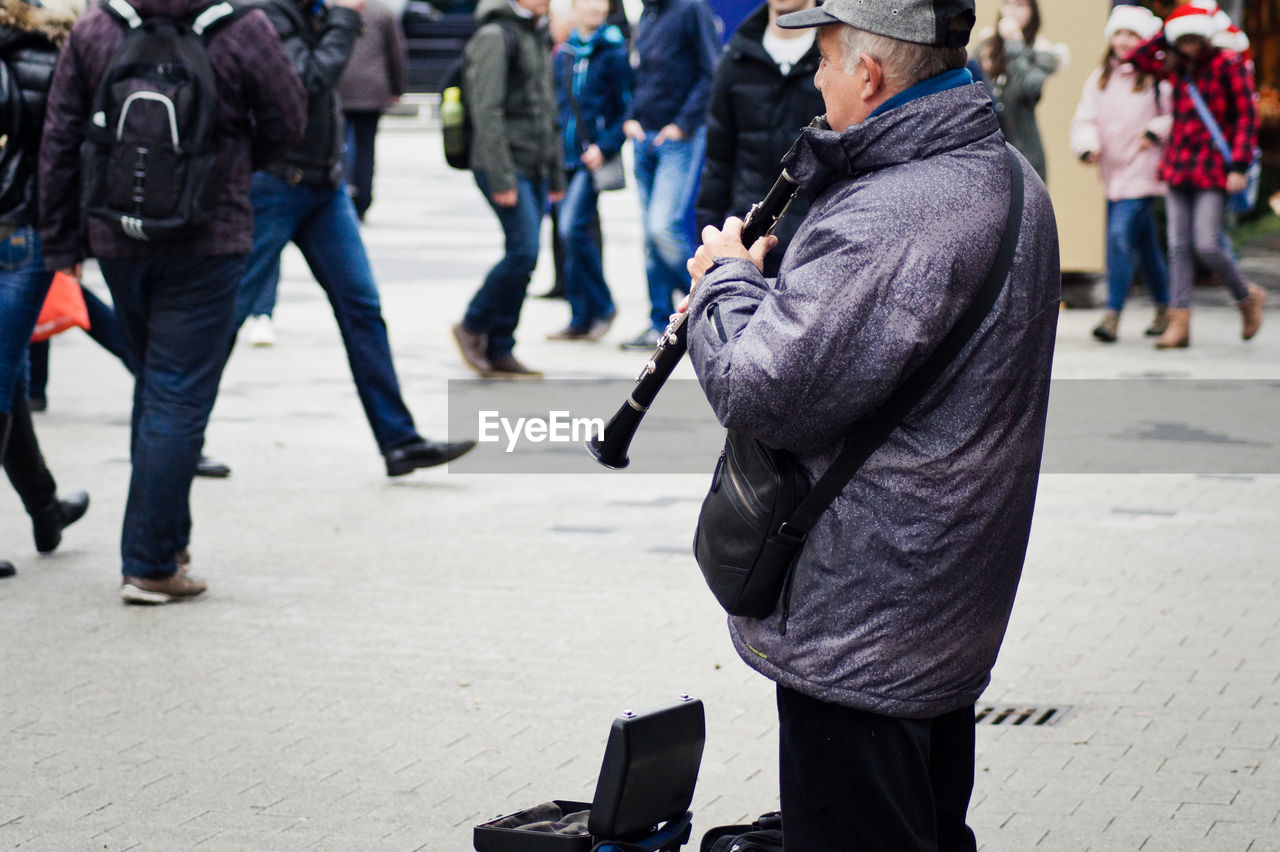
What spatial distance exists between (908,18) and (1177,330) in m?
8.48

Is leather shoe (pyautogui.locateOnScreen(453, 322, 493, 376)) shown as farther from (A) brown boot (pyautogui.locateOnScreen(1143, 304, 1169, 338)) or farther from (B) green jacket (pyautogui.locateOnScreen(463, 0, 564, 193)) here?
(A) brown boot (pyautogui.locateOnScreen(1143, 304, 1169, 338))

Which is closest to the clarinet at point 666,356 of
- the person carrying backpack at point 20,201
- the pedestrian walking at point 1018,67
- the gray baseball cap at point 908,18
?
the gray baseball cap at point 908,18

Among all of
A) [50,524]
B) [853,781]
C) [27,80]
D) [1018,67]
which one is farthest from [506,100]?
[853,781]

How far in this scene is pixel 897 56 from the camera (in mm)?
2525

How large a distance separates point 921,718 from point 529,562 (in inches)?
141

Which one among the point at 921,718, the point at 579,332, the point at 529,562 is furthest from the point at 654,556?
the point at 579,332

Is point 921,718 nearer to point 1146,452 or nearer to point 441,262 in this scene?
point 1146,452

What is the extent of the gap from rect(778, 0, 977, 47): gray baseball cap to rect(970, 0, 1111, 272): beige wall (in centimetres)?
1025

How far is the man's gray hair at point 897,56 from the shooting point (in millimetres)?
2521

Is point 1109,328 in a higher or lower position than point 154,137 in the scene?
lower

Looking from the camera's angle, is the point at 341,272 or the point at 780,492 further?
the point at 341,272

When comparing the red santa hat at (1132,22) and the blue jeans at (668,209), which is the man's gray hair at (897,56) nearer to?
the blue jeans at (668,209)

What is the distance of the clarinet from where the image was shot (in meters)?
2.75

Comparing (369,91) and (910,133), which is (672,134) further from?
(910,133)
